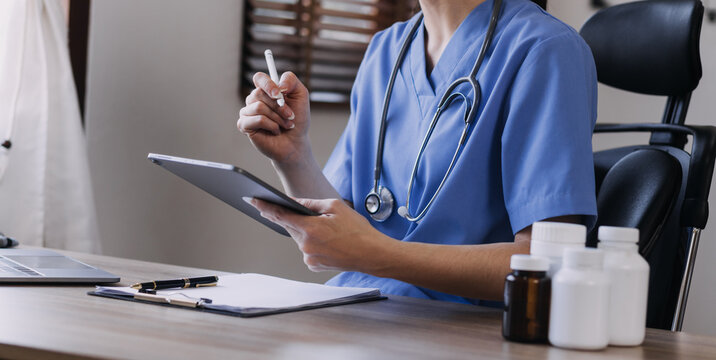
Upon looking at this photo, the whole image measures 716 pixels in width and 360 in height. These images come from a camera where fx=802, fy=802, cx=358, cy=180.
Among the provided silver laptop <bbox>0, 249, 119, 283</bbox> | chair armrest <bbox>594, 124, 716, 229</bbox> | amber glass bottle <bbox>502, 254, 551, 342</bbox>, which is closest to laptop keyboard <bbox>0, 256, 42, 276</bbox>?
silver laptop <bbox>0, 249, 119, 283</bbox>

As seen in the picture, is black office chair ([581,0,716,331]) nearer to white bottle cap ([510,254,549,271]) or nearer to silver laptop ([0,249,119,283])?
white bottle cap ([510,254,549,271])

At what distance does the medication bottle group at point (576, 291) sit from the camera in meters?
0.75

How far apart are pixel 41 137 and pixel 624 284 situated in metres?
1.43

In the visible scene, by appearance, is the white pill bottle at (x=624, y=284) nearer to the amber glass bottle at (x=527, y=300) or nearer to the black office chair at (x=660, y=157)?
the amber glass bottle at (x=527, y=300)

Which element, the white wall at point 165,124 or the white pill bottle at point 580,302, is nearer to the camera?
Result: the white pill bottle at point 580,302

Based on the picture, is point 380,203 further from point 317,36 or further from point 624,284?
point 317,36

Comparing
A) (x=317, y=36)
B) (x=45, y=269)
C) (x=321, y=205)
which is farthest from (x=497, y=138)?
(x=317, y=36)

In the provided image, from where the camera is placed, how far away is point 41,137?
182 centimetres

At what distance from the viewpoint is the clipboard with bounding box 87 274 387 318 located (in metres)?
0.89

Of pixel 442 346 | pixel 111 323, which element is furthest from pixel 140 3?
pixel 442 346

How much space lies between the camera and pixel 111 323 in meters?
0.80

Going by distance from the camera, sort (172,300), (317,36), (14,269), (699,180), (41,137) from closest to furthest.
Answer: (172,300), (14,269), (699,180), (41,137), (317,36)

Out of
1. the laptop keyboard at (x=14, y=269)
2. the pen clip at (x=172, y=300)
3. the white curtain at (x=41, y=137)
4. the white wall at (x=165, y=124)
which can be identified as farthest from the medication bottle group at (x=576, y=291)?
the white wall at (x=165, y=124)

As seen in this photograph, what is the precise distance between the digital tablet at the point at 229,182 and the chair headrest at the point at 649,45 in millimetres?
666
